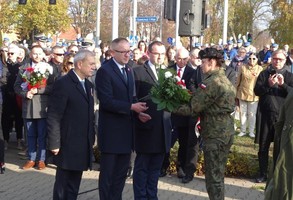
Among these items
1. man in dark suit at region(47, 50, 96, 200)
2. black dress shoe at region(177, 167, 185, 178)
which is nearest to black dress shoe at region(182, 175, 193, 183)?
black dress shoe at region(177, 167, 185, 178)

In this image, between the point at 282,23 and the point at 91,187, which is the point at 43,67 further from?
the point at 282,23

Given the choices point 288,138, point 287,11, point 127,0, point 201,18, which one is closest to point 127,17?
point 127,0

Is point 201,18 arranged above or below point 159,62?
above

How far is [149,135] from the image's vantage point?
6.46 meters

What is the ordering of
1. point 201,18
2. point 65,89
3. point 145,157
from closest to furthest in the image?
point 65,89 < point 145,157 < point 201,18

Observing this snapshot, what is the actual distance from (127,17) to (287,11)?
1636 cm

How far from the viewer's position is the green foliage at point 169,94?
5.93m

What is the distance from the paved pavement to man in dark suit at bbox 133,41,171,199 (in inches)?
31.4

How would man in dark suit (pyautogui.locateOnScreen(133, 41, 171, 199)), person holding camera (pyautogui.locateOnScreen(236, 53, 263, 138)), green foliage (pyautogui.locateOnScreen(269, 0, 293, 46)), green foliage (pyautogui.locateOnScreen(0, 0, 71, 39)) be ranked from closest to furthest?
man in dark suit (pyautogui.locateOnScreen(133, 41, 171, 199)) → person holding camera (pyautogui.locateOnScreen(236, 53, 263, 138)) → green foliage (pyautogui.locateOnScreen(0, 0, 71, 39)) → green foliage (pyautogui.locateOnScreen(269, 0, 293, 46))

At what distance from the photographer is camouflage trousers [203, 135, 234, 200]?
5984 millimetres

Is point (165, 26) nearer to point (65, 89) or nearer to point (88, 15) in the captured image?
point (88, 15)

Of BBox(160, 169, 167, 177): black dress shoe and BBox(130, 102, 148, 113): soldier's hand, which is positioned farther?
BBox(160, 169, 167, 177): black dress shoe

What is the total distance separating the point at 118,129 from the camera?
234 inches

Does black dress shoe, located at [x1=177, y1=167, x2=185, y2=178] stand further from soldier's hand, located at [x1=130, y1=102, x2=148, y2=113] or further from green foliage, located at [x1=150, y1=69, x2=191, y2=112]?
soldier's hand, located at [x1=130, y1=102, x2=148, y2=113]
